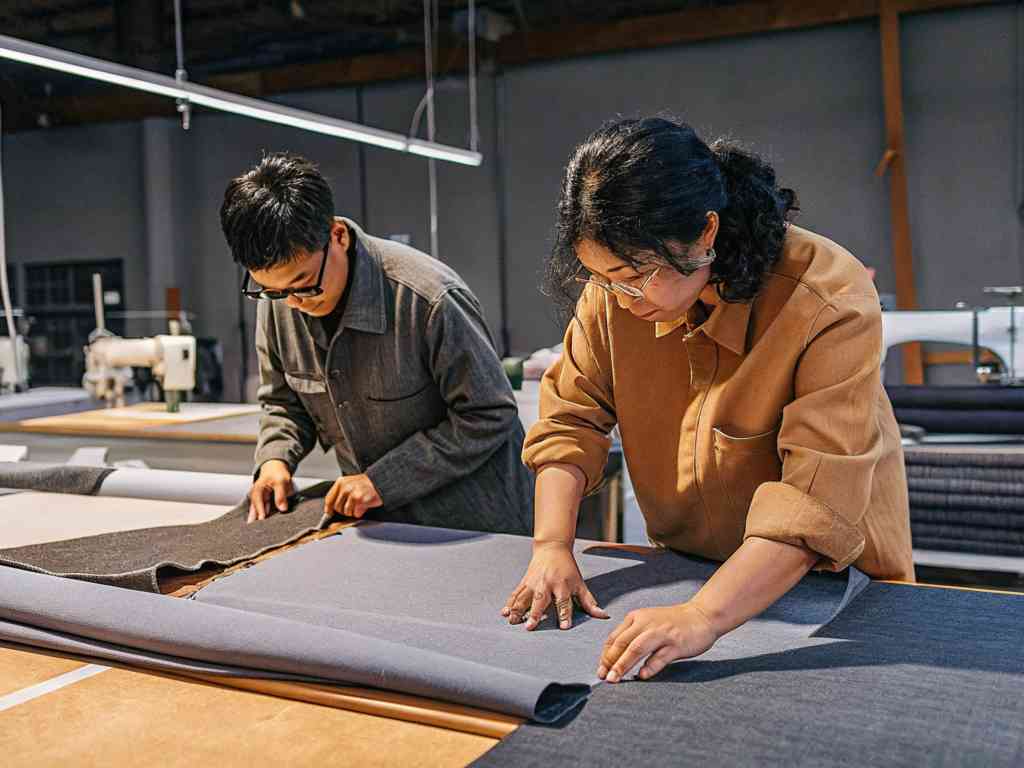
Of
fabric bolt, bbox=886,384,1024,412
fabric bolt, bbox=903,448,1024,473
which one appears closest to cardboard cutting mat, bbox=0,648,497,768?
fabric bolt, bbox=903,448,1024,473

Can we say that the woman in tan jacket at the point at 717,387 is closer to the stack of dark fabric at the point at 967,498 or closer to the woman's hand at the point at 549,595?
the woman's hand at the point at 549,595

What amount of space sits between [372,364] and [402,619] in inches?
29.8

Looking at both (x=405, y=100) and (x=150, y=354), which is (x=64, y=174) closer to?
(x=405, y=100)

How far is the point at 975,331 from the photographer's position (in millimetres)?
2951

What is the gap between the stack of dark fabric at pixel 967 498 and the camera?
2.52 meters

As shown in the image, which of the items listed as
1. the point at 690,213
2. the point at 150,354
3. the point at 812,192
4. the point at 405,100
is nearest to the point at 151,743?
the point at 690,213

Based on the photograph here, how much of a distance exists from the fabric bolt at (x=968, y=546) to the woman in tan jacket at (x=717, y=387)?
1.31m

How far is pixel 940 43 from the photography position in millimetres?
6297

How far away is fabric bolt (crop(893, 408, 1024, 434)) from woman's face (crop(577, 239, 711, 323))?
1825 millimetres

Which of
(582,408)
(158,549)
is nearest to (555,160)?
(582,408)

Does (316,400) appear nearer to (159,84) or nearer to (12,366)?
(159,84)

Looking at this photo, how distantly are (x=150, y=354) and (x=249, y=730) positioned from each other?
3057mm

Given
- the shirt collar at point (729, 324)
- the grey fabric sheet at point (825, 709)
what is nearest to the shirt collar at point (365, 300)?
the shirt collar at point (729, 324)

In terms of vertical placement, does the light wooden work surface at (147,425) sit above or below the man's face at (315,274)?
below
